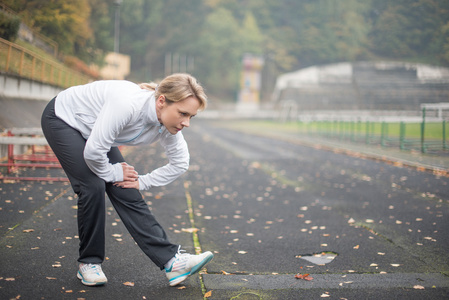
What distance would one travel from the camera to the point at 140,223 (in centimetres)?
346

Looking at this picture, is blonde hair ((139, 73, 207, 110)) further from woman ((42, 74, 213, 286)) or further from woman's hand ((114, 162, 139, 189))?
woman's hand ((114, 162, 139, 189))

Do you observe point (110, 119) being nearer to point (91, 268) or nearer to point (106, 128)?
point (106, 128)

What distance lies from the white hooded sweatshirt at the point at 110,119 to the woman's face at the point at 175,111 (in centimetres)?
5

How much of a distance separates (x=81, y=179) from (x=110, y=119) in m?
0.57

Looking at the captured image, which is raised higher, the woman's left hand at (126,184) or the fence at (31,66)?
the fence at (31,66)

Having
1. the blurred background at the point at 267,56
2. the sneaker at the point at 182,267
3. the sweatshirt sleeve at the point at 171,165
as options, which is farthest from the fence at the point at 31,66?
the sneaker at the point at 182,267

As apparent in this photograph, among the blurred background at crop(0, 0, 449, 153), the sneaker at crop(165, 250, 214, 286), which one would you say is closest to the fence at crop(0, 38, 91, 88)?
the blurred background at crop(0, 0, 449, 153)

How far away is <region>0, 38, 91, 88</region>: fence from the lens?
1405 centimetres

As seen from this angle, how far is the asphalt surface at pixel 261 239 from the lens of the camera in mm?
3580

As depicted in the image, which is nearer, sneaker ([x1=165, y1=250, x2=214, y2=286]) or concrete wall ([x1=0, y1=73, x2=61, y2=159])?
sneaker ([x1=165, y1=250, x2=214, y2=286])

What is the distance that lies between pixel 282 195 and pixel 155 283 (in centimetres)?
514

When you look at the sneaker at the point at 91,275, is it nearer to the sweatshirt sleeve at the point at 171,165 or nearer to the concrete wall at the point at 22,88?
the sweatshirt sleeve at the point at 171,165

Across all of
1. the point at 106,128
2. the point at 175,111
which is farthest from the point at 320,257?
the point at 106,128

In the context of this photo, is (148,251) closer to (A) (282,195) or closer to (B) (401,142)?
(A) (282,195)
